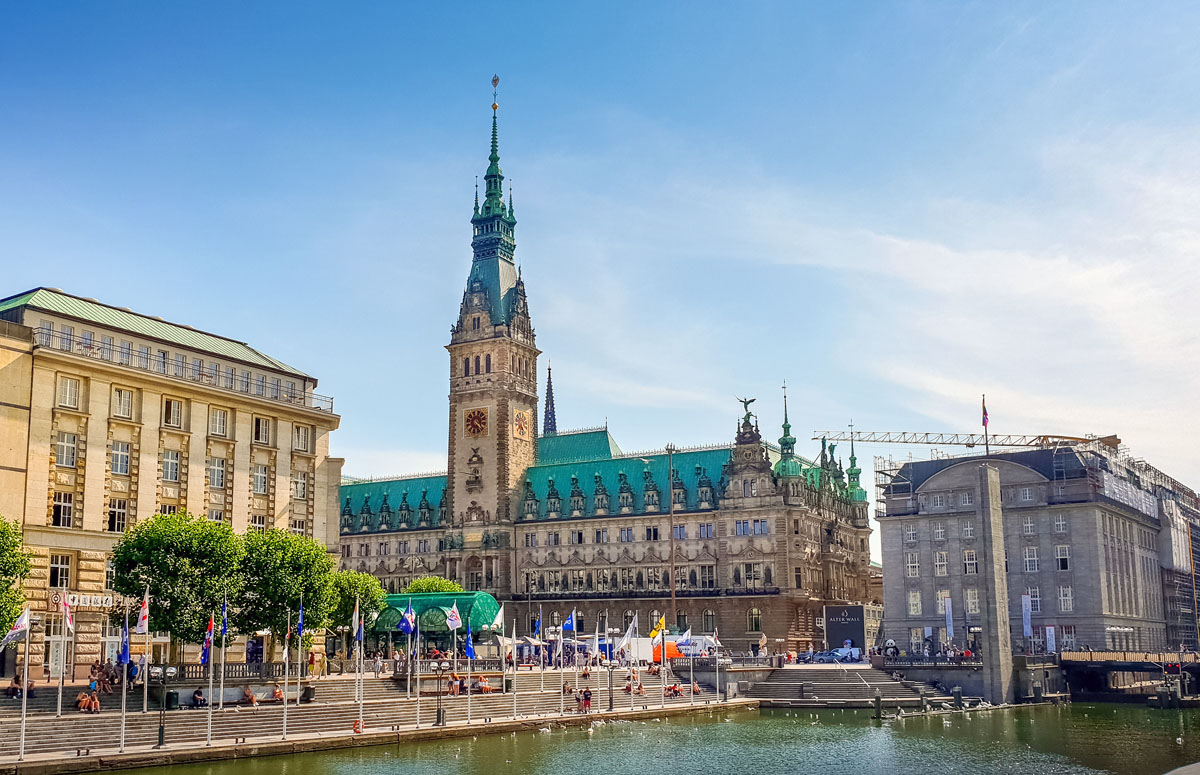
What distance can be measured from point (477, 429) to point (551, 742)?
9734 centimetres

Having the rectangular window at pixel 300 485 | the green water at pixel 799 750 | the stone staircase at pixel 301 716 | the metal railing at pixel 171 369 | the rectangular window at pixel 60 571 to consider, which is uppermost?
the metal railing at pixel 171 369

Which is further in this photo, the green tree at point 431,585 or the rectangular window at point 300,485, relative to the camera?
the green tree at point 431,585

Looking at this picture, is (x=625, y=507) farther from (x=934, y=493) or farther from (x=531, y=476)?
(x=934, y=493)

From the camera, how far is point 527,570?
168250 mm

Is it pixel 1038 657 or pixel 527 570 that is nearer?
Answer: pixel 1038 657

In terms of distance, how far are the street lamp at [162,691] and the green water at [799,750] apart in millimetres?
4108

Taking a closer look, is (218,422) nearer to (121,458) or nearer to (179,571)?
(121,458)

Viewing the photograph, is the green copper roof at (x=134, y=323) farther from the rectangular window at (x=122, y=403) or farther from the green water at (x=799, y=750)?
the green water at (x=799, y=750)

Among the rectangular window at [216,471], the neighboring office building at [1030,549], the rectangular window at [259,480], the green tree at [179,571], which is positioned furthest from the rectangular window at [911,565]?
the green tree at [179,571]

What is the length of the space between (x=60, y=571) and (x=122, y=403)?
12.8m

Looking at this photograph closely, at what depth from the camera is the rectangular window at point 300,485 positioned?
9888 centimetres

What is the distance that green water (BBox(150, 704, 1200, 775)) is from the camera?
6284 centimetres

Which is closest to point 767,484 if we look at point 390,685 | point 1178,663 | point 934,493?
point 934,493

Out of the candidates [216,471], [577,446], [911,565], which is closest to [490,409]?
[577,446]
